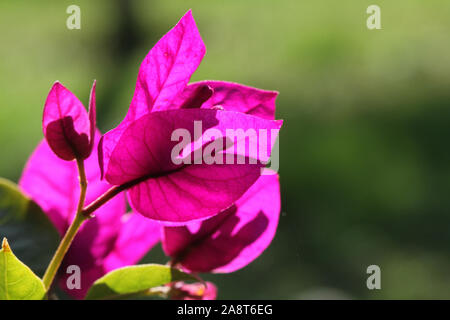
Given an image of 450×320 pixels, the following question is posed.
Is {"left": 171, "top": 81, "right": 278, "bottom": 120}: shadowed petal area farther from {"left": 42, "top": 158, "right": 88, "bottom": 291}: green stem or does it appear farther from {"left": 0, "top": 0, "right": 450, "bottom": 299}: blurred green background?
{"left": 0, "top": 0, "right": 450, "bottom": 299}: blurred green background

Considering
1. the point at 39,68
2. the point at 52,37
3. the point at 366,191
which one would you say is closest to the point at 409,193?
the point at 366,191

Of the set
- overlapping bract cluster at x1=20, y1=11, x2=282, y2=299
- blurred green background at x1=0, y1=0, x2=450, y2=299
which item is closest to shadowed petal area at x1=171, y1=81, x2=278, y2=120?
overlapping bract cluster at x1=20, y1=11, x2=282, y2=299

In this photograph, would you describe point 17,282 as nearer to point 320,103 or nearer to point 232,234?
point 232,234

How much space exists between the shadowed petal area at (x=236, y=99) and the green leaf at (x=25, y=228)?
0.10 meters

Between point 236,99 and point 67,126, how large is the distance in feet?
0.24

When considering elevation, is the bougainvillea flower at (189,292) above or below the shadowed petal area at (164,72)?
below

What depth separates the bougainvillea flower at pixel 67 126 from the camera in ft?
0.84

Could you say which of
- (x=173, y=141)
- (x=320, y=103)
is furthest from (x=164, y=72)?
(x=320, y=103)

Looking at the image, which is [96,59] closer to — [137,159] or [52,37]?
[52,37]

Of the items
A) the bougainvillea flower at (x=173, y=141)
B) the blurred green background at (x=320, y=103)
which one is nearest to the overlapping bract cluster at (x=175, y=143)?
the bougainvillea flower at (x=173, y=141)

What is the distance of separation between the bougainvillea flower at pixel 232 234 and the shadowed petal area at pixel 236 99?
0.04 metres

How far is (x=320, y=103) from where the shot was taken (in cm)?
231

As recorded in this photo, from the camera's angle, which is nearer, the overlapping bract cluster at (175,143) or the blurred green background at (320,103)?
the overlapping bract cluster at (175,143)

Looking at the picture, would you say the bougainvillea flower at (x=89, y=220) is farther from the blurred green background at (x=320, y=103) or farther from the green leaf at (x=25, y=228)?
the blurred green background at (x=320, y=103)
